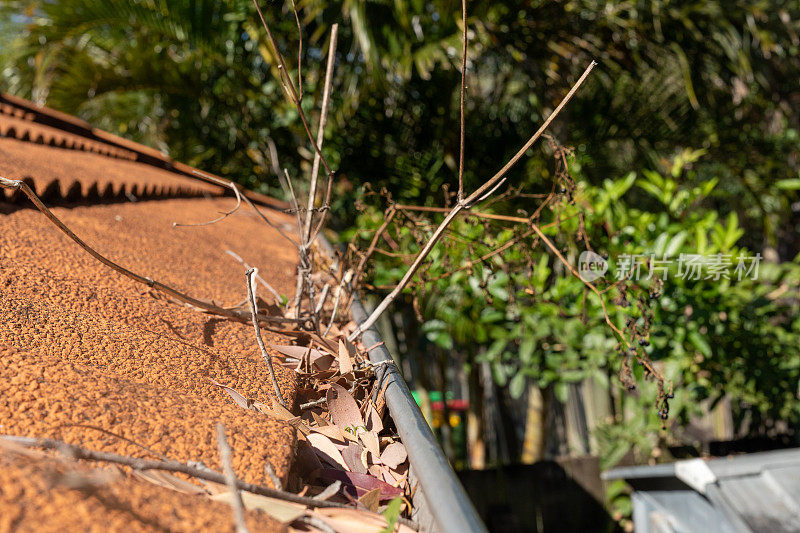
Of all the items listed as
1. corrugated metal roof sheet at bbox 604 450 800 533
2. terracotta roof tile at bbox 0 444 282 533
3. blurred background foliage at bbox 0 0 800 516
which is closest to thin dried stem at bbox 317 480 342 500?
terracotta roof tile at bbox 0 444 282 533

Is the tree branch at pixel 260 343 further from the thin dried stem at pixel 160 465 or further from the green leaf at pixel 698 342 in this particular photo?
the green leaf at pixel 698 342

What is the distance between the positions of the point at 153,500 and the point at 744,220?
770cm

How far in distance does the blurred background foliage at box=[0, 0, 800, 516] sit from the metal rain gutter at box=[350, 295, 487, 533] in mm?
1563

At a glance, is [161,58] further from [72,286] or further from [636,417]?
[636,417]

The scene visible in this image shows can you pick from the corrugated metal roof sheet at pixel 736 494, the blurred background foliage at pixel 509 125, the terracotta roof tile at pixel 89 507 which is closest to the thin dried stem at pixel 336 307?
the terracotta roof tile at pixel 89 507

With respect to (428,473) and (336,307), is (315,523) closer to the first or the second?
(428,473)

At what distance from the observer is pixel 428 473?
0.53 meters

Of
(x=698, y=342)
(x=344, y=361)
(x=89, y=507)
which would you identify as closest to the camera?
(x=89, y=507)

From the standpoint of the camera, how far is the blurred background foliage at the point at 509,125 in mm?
2512

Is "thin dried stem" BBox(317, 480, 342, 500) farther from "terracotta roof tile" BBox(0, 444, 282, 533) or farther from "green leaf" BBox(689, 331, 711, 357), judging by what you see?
"green leaf" BBox(689, 331, 711, 357)

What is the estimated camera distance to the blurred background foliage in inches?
98.9

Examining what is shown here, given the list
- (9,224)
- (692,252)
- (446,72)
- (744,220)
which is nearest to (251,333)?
(9,224)

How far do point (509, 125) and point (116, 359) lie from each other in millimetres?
3707

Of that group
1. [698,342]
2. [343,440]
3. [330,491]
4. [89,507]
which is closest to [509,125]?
[698,342]
